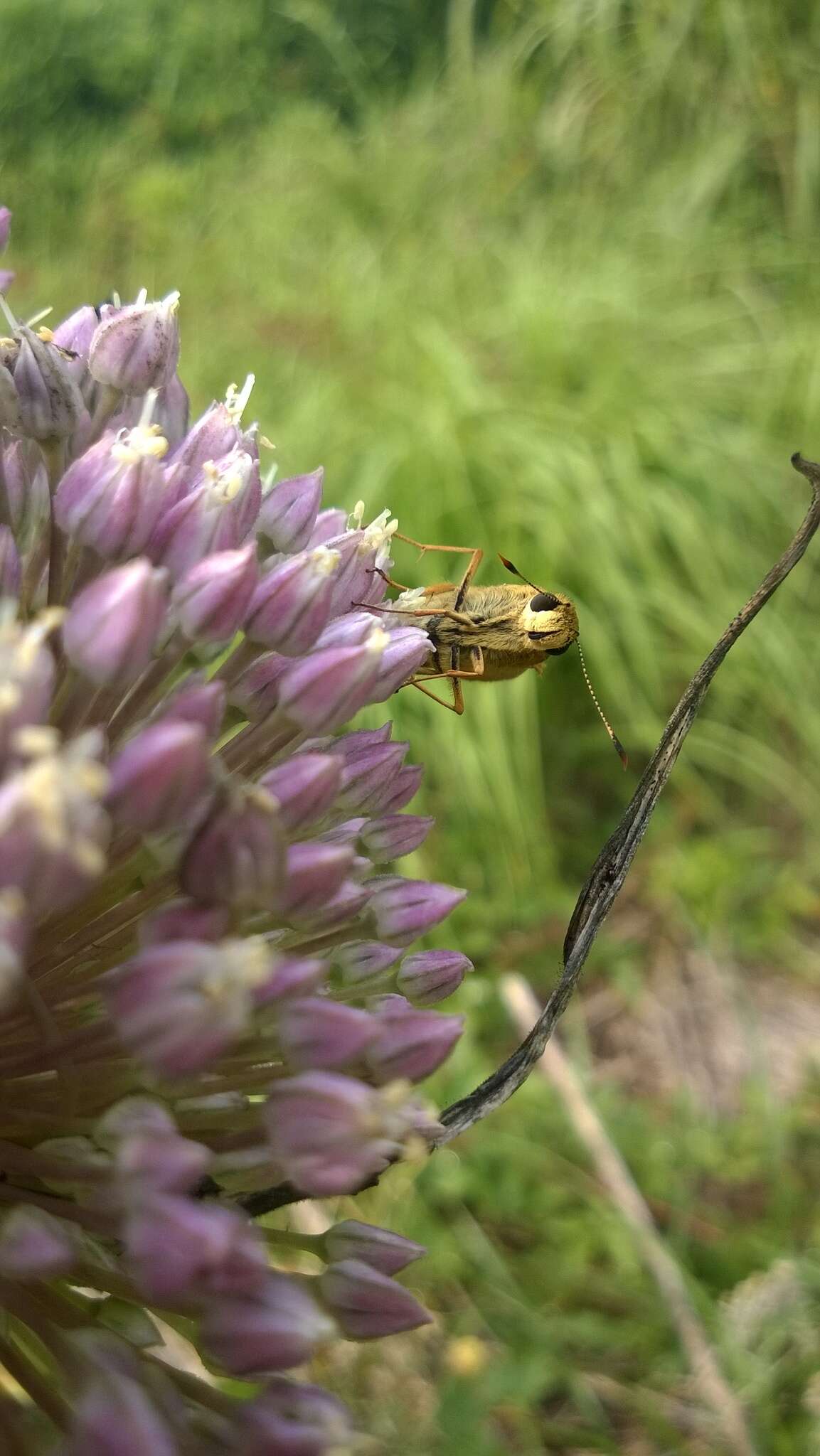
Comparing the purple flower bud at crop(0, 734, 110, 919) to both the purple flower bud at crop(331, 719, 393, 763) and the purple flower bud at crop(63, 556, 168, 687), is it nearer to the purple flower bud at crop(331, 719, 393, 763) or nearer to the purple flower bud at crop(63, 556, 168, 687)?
the purple flower bud at crop(63, 556, 168, 687)

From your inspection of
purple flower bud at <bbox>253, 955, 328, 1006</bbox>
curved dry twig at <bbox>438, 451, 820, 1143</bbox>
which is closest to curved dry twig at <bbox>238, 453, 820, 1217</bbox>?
curved dry twig at <bbox>438, 451, 820, 1143</bbox>

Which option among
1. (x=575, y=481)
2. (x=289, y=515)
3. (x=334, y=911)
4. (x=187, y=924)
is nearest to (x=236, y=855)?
(x=187, y=924)

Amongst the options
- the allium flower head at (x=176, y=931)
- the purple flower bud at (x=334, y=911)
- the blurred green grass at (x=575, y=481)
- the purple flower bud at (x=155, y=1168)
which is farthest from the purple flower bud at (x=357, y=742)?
the blurred green grass at (x=575, y=481)

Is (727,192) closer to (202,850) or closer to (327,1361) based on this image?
(327,1361)

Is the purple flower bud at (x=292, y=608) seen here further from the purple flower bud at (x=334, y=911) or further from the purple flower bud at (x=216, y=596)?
the purple flower bud at (x=334, y=911)

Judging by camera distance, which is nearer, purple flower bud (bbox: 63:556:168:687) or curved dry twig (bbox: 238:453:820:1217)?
purple flower bud (bbox: 63:556:168:687)

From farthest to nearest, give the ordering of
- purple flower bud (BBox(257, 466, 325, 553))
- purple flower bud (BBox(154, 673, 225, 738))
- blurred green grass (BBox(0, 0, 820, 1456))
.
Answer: blurred green grass (BBox(0, 0, 820, 1456)) < purple flower bud (BBox(257, 466, 325, 553)) < purple flower bud (BBox(154, 673, 225, 738))

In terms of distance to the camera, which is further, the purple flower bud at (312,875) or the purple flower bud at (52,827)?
the purple flower bud at (312,875)
